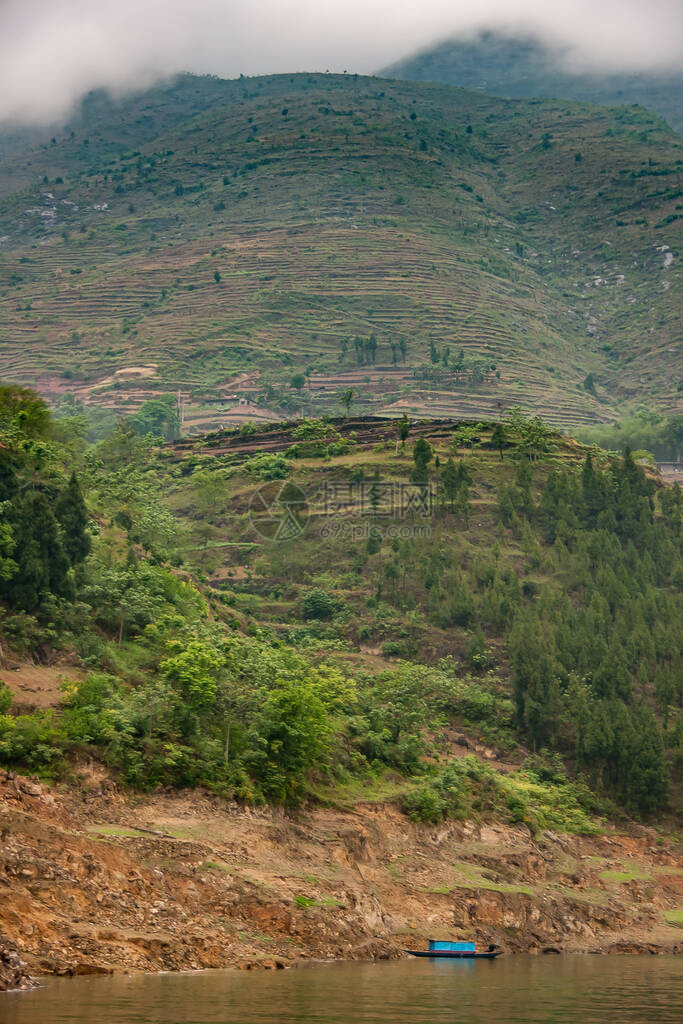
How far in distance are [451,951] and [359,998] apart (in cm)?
1236

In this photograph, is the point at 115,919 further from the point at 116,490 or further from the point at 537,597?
the point at 537,597

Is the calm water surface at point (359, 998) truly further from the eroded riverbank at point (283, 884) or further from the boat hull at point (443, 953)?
the boat hull at point (443, 953)

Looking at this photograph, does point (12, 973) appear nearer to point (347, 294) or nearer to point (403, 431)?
point (403, 431)

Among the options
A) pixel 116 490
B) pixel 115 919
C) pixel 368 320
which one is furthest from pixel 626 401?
pixel 115 919

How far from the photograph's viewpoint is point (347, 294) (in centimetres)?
16088

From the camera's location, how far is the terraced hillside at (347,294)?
142 meters

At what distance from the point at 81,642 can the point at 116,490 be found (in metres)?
19.9

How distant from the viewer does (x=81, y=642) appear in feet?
157

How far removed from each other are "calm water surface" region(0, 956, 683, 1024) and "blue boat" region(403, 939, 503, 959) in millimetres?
2533

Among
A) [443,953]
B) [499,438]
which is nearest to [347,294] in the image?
[499,438]

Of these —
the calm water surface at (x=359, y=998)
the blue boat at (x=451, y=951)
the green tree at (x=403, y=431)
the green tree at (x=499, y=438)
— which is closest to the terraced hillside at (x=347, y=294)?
the green tree at (x=403, y=431)

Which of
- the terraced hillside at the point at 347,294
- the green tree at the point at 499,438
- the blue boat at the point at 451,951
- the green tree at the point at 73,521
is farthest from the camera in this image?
the terraced hillside at the point at 347,294

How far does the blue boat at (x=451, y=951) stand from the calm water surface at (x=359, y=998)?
2.53 m

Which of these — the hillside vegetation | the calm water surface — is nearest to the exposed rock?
the calm water surface
